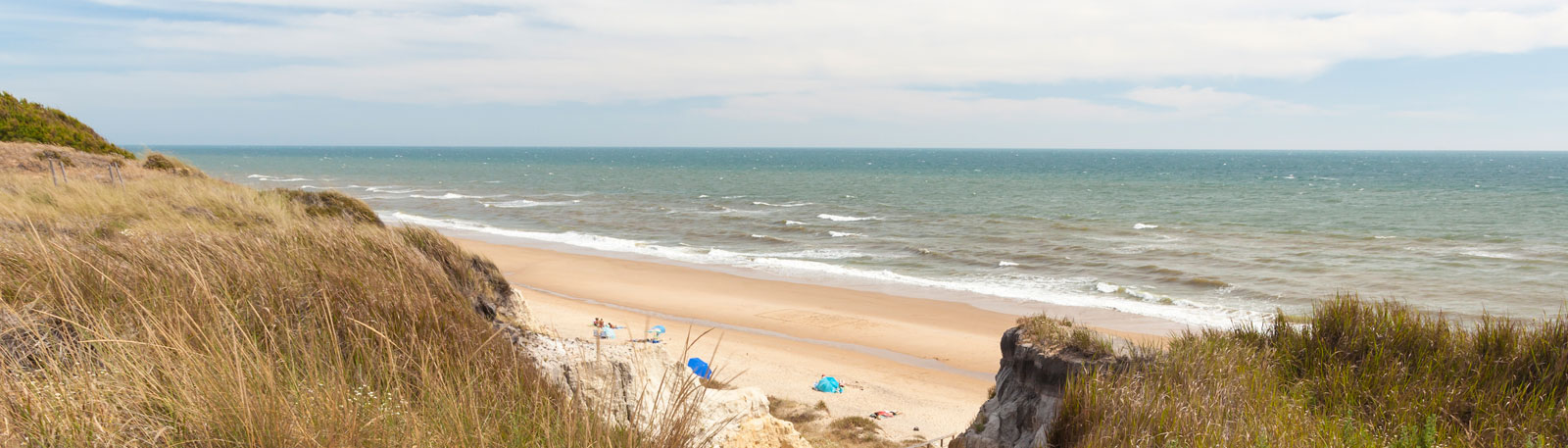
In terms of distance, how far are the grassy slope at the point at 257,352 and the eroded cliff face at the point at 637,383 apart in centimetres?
46

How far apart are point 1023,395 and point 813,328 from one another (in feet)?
32.5

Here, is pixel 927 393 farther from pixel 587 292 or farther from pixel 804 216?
pixel 804 216

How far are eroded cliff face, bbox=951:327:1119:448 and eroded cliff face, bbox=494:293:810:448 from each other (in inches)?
61.9

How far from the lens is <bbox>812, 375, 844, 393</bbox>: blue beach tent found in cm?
1112

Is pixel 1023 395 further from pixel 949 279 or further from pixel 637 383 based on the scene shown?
pixel 949 279

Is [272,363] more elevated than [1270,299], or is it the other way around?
[272,363]

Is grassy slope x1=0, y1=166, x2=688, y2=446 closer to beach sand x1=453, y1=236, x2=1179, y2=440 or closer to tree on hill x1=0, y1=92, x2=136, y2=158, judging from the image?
beach sand x1=453, y1=236, x2=1179, y2=440

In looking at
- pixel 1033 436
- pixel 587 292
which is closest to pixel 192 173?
pixel 587 292

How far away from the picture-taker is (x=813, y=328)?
15.6 m

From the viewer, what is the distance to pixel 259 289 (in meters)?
4.48

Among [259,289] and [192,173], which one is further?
[192,173]

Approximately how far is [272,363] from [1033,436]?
4.27m

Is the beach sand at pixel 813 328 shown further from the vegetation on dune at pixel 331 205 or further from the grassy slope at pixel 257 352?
the grassy slope at pixel 257 352

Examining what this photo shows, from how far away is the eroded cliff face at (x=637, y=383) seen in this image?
4.66 m
